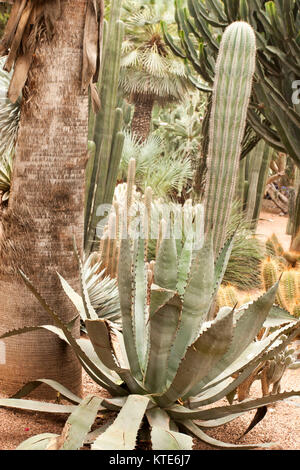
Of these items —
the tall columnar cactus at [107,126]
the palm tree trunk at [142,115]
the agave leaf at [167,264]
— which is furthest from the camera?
the palm tree trunk at [142,115]

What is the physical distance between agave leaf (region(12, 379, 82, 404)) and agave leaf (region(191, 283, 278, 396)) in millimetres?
597

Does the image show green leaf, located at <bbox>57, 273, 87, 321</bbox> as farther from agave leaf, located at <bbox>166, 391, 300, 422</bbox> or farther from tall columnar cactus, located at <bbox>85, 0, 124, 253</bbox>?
tall columnar cactus, located at <bbox>85, 0, 124, 253</bbox>

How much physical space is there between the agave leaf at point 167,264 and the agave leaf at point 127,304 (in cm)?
12

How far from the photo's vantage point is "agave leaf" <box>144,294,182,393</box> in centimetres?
239

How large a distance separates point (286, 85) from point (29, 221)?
196 inches

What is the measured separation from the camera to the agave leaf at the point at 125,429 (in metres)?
2.09

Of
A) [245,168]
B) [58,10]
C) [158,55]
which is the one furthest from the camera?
[158,55]

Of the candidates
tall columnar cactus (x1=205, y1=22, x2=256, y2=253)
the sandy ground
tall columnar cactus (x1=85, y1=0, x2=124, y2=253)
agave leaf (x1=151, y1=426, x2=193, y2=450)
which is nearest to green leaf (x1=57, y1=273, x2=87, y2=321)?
agave leaf (x1=151, y1=426, x2=193, y2=450)

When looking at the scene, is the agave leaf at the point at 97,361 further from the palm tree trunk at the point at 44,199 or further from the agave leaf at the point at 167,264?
the agave leaf at the point at 167,264

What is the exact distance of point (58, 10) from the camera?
301cm

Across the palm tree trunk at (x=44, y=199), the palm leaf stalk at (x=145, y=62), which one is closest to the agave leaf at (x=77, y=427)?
the palm tree trunk at (x=44, y=199)

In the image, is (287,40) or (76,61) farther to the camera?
(287,40)
